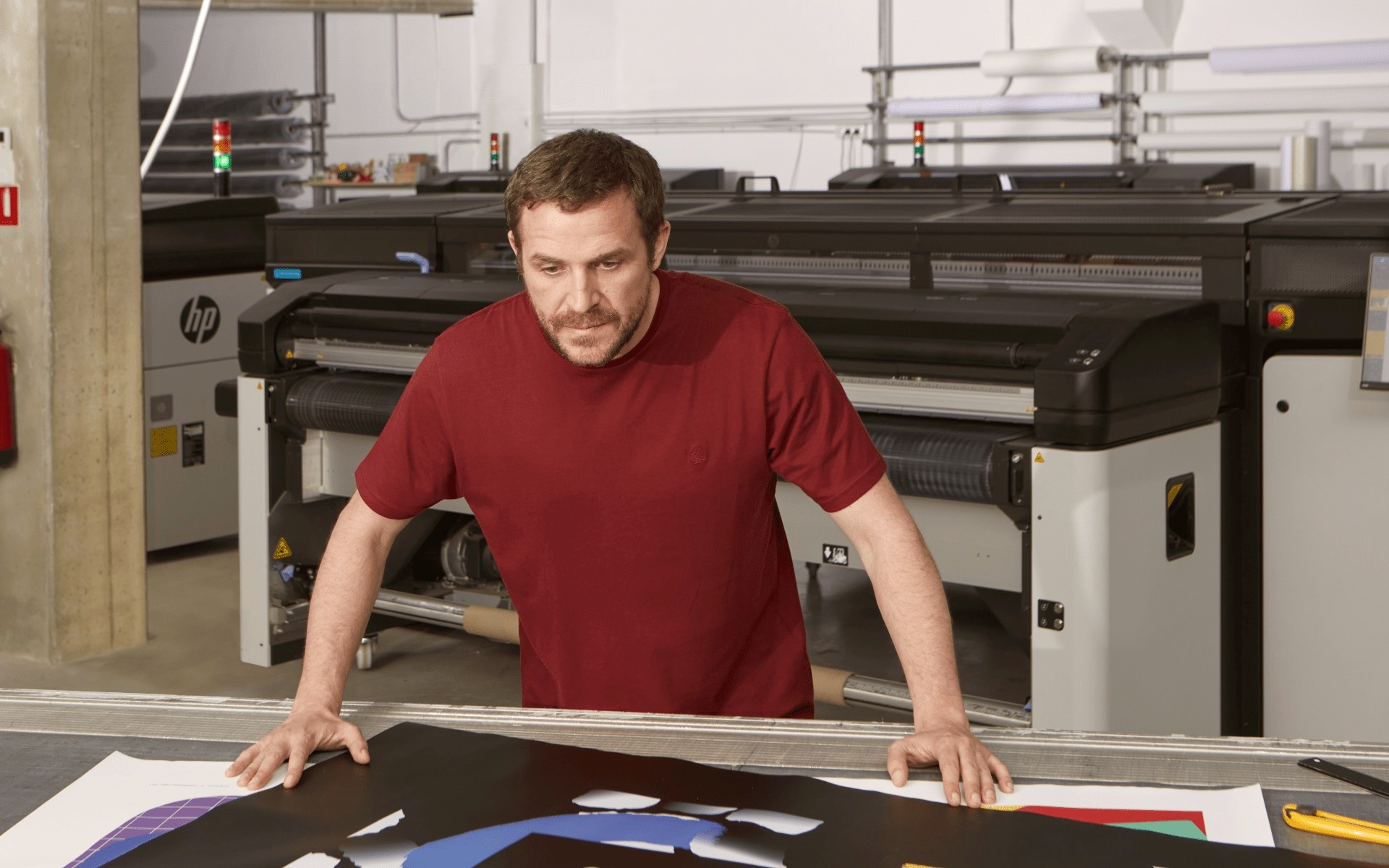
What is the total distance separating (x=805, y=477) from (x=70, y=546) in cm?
283

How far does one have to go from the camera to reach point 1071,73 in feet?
18.0

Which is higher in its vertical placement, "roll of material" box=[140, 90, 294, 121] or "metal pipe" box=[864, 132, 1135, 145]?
"roll of material" box=[140, 90, 294, 121]

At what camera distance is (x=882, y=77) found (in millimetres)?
6305

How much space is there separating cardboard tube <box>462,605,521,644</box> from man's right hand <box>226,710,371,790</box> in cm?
201

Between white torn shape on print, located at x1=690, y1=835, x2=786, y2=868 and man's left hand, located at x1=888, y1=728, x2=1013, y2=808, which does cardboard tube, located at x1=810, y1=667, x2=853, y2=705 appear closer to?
man's left hand, located at x1=888, y1=728, x2=1013, y2=808

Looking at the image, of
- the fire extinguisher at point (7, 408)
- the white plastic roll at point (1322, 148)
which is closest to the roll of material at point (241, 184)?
the fire extinguisher at point (7, 408)

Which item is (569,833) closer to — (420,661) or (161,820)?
(161,820)

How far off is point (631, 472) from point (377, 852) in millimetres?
509

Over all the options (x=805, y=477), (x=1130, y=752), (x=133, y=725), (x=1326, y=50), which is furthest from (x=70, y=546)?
(x=1326, y=50)

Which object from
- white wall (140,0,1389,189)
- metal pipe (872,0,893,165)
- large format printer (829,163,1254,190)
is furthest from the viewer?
metal pipe (872,0,893,165)

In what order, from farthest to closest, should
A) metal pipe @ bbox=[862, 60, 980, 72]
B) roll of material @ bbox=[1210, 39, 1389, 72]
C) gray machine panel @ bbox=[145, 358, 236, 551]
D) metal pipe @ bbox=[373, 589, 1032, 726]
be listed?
metal pipe @ bbox=[862, 60, 980, 72] → roll of material @ bbox=[1210, 39, 1389, 72] → gray machine panel @ bbox=[145, 358, 236, 551] → metal pipe @ bbox=[373, 589, 1032, 726]

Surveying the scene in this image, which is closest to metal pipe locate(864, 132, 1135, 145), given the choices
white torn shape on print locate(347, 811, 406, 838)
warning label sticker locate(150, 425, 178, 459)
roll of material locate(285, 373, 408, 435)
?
warning label sticker locate(150, 425, 178, 459)

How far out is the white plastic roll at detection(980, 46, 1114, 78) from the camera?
546 cm

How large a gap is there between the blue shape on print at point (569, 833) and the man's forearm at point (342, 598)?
0.91ft
